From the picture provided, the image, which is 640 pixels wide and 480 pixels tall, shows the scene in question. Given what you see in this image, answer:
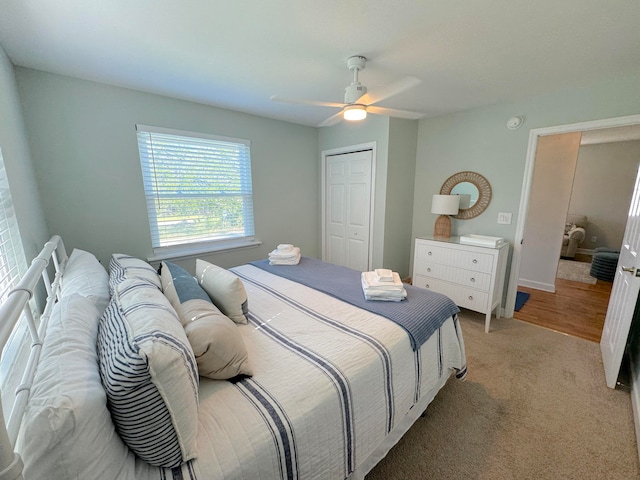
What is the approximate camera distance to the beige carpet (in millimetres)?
1335

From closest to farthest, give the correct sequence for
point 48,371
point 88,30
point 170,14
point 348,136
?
point 48,371, point 170,14, point 88,30, point 348,136

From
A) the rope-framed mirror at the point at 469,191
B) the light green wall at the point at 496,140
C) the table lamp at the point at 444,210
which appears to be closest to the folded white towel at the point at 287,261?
the table lamp at the point at 444,210

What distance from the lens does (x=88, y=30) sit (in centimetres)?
150

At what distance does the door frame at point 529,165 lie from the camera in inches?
84.9

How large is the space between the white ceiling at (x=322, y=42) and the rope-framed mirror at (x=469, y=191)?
0.91 metres

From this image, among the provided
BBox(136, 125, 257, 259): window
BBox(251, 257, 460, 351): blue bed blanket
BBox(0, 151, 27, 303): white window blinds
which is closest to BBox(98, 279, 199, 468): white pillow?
BBox(0, 151, 27, 303): white window blinds

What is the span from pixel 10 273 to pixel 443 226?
138 inches

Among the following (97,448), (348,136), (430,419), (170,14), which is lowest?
(430,419)

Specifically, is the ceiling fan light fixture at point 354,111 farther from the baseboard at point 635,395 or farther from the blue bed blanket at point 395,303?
the baseboard at point 635,395

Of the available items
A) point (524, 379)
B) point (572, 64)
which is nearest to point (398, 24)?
point (572, 64)

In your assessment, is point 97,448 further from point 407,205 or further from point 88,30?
point 407,205

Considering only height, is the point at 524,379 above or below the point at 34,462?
below

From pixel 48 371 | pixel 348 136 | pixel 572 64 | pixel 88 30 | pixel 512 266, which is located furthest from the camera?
pixel 348 136

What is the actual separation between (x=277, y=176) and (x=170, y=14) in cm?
214
